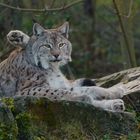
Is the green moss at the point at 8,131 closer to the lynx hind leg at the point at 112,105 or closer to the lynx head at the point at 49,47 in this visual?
the lynx hind leg at the point at 112,105

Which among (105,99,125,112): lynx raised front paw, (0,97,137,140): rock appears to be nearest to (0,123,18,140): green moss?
(0,97,137,140): rock

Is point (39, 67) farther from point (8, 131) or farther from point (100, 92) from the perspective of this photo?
point (8, 131)

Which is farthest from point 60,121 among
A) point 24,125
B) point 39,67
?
point 39,67

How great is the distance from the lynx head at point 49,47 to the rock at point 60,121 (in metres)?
1.50

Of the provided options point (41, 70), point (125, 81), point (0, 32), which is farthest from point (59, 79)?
point (0, 32)

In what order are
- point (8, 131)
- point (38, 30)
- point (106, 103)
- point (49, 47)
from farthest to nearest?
point (38, 30), point (49, 47), point (106, 103), point (8, 131)

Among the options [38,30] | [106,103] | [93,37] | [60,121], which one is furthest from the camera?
[93,37]

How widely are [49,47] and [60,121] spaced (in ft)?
5.76

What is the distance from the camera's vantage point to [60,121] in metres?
6.74

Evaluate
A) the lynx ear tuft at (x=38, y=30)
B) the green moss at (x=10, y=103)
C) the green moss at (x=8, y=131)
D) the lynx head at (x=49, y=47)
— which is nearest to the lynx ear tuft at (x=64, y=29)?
the lynx head at (x=49, y=47)

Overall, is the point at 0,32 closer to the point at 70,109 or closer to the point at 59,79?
the point at 59,79

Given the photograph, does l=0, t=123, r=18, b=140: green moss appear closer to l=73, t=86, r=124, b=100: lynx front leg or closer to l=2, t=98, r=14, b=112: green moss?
l=2, t=98, r=14, b=112: green moss

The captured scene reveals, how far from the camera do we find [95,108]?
271 inches

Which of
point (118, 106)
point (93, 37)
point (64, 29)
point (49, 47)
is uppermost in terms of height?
point (64, 29)
